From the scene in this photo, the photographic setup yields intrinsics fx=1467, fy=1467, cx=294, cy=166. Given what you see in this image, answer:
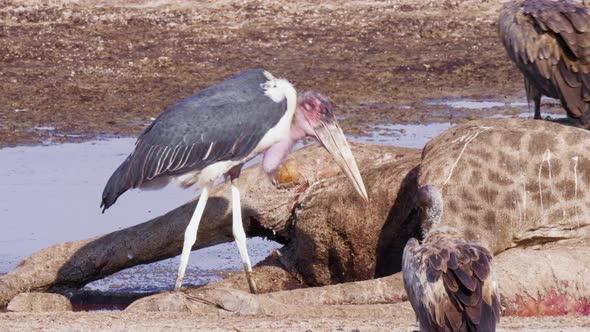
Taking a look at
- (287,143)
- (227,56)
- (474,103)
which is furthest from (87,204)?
(227,56)

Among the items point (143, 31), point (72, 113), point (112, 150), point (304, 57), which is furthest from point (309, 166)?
point (143, 31)

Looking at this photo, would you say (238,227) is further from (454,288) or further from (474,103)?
(474,103)

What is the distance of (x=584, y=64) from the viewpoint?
9406 millimetres

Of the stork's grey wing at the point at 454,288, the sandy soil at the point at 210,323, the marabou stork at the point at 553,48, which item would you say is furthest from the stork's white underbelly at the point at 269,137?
the marabou stork at the point at 553,48

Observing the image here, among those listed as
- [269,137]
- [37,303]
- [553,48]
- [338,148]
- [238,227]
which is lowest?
[37,303]

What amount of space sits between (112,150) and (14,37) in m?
4.38

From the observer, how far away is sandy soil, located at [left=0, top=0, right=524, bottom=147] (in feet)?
45.8

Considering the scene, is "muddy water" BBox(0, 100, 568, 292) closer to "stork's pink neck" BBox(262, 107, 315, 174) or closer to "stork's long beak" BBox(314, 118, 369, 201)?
"stork's pink neck" BBox(262, 107, 315, 174)

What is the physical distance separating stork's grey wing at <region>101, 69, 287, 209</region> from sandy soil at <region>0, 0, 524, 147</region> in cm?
556

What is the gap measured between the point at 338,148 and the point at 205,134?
72 cm

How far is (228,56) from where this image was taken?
15.9 m

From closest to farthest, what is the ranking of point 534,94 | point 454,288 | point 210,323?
point 454,288 → point 210,323 → point 534,94

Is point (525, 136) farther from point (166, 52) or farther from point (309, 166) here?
point (166, 52)

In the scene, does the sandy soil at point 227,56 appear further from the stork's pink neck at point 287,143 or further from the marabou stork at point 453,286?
the marabou stork at point 453,286
